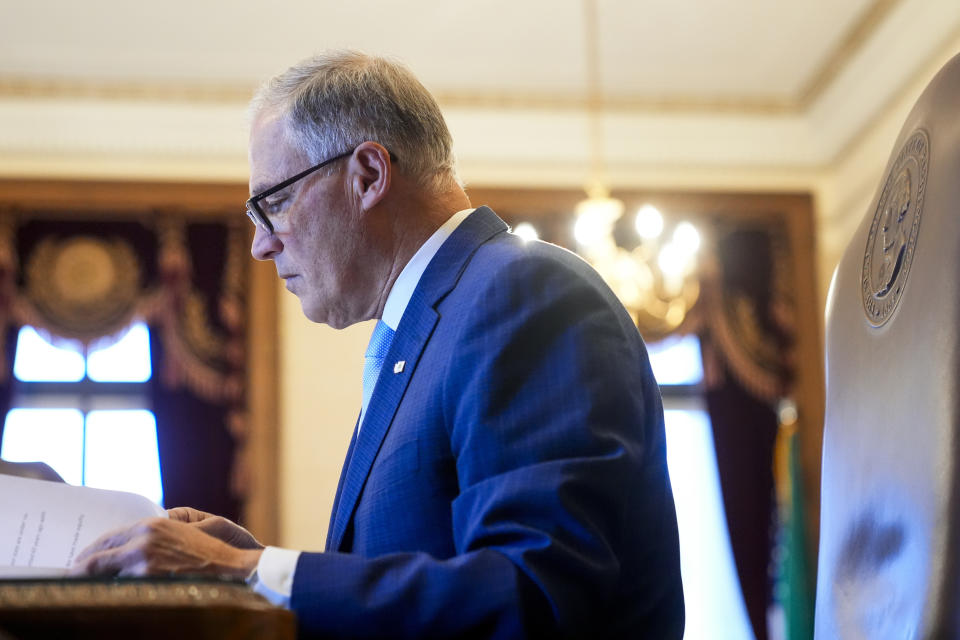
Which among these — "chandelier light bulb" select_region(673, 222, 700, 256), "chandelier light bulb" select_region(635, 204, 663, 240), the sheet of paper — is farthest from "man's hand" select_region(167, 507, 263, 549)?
"chandelier light bulb" select_region(673, 222, 700, 256)

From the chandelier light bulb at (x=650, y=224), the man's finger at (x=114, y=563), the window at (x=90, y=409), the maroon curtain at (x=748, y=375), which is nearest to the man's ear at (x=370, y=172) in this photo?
the man's finger at (x=114, y=563)

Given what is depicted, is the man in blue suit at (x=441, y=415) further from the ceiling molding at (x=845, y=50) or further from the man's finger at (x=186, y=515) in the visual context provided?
the ceiling molding at (x=845, y=50)

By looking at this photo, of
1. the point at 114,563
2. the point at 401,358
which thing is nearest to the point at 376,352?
the point at 401,358

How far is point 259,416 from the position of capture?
23.8 feet

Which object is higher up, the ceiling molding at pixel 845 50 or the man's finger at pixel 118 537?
the ceiling molding at pixel 845 50

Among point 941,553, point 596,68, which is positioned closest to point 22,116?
point 596,68

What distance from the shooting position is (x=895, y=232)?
127 centimetres

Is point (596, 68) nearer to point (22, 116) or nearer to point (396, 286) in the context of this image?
point (22, 116)

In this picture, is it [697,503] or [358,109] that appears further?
[697,503]

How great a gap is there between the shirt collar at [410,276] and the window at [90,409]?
5542mm

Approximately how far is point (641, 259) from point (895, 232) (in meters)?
5.20

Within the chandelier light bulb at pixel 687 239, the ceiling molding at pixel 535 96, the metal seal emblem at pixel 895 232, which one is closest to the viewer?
the metal seal emblem at pixel 895 232

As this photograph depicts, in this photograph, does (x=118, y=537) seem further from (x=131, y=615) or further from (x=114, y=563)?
(x=131, y=615)

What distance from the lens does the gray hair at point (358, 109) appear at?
1.94 m
